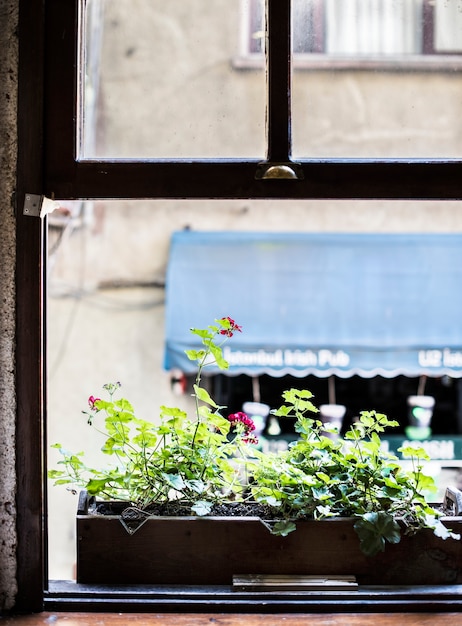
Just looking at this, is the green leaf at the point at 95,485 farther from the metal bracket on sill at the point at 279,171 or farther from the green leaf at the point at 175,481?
the metal bracket on sill at the point at 279,171

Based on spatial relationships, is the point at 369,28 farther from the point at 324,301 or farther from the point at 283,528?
the point at 324,301

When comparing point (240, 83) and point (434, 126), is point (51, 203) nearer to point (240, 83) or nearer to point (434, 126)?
point (240, 83)

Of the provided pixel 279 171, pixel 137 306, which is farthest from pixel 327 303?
pixel 279 171

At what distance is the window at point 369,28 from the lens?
5.35 feet

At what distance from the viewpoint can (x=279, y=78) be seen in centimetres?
156

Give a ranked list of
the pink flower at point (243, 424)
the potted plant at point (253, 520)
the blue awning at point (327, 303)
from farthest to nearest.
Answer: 1. the blue awning at point (327, 303)
2. the pink flower at point (243, 424)
3. the potted plant at point (253, 520)

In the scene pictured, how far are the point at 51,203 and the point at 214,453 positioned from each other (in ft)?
2.13

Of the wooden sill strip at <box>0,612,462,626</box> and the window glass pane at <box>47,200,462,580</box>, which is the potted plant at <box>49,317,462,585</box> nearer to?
the wooden sill strip at <box>0,612,462,626</box>

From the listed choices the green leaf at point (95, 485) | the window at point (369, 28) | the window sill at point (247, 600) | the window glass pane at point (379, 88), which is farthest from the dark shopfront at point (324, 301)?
the window sill at point (247, 600)

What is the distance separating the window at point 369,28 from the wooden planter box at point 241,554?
0.97 metres

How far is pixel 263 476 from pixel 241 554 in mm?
194

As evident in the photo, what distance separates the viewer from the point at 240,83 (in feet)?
5.76

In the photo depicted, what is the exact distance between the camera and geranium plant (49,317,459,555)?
5.27 ft

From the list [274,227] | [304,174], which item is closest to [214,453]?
[304,174]
